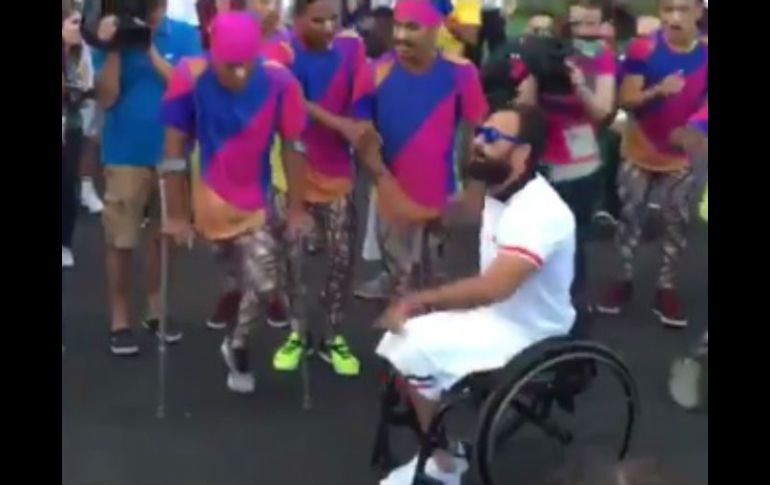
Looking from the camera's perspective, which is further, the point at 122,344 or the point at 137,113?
the point at 122,344

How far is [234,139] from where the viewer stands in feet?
17.1

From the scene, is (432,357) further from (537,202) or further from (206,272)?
(206,272)

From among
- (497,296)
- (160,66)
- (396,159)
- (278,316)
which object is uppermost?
(160,66)

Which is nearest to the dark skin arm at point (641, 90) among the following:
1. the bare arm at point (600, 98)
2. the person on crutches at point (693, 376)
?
the bare arm at point (600, 98)

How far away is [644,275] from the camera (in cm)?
758

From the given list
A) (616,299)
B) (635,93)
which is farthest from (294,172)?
(616,299)

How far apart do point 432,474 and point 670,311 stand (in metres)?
2.41

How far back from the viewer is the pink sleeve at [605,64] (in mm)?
6074

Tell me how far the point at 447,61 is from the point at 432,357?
1.64m

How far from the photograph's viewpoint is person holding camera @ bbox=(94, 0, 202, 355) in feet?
18.5

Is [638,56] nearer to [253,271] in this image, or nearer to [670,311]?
[670,311]

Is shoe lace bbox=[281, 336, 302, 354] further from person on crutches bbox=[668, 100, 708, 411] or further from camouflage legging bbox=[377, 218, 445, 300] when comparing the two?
person on crutches bbox=[668, 100, 708, 411]

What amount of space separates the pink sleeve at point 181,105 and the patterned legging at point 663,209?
230cm

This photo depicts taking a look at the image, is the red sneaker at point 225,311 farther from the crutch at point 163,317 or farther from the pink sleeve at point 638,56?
the pink sleeve at point 638,56
